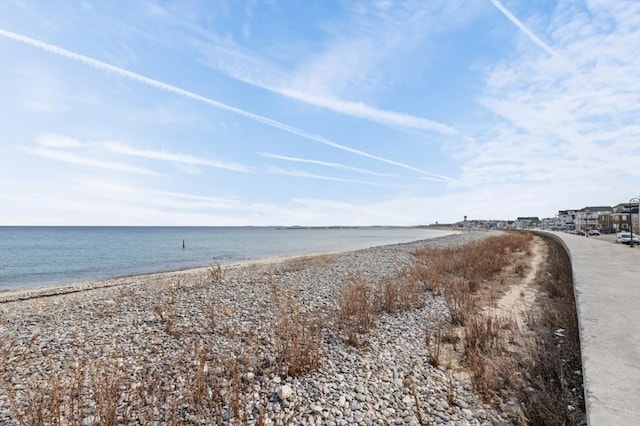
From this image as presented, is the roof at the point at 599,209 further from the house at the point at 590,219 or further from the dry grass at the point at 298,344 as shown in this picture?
the dry grass at the point at 298,344

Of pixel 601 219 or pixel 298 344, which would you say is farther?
pixel 601 219

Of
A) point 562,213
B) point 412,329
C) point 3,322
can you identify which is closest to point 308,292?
point 412,329

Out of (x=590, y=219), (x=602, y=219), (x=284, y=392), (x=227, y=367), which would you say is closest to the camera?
(x=284, y=392)

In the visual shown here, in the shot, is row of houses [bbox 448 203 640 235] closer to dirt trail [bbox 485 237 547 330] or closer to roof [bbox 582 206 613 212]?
roof [bbox 582 206 613 212]

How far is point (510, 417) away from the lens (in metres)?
4.35

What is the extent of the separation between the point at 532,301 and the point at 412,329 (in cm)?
585

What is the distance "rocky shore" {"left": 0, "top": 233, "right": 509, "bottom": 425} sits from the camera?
4406mm

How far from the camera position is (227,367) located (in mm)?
5289

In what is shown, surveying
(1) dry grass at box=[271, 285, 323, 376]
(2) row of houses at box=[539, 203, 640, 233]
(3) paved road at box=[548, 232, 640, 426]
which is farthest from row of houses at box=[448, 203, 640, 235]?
(1) dry grass at box=[271, 285, 323, 376]

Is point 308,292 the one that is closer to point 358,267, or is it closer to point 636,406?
point 358,267

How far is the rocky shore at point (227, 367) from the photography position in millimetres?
4406

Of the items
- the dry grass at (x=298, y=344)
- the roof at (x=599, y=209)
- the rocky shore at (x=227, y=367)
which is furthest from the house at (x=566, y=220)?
the rocky shore at (x=227, y=367)

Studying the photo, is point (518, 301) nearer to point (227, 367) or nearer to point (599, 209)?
point (227, 367)

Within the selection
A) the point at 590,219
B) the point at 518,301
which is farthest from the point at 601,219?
the point at 518,301
